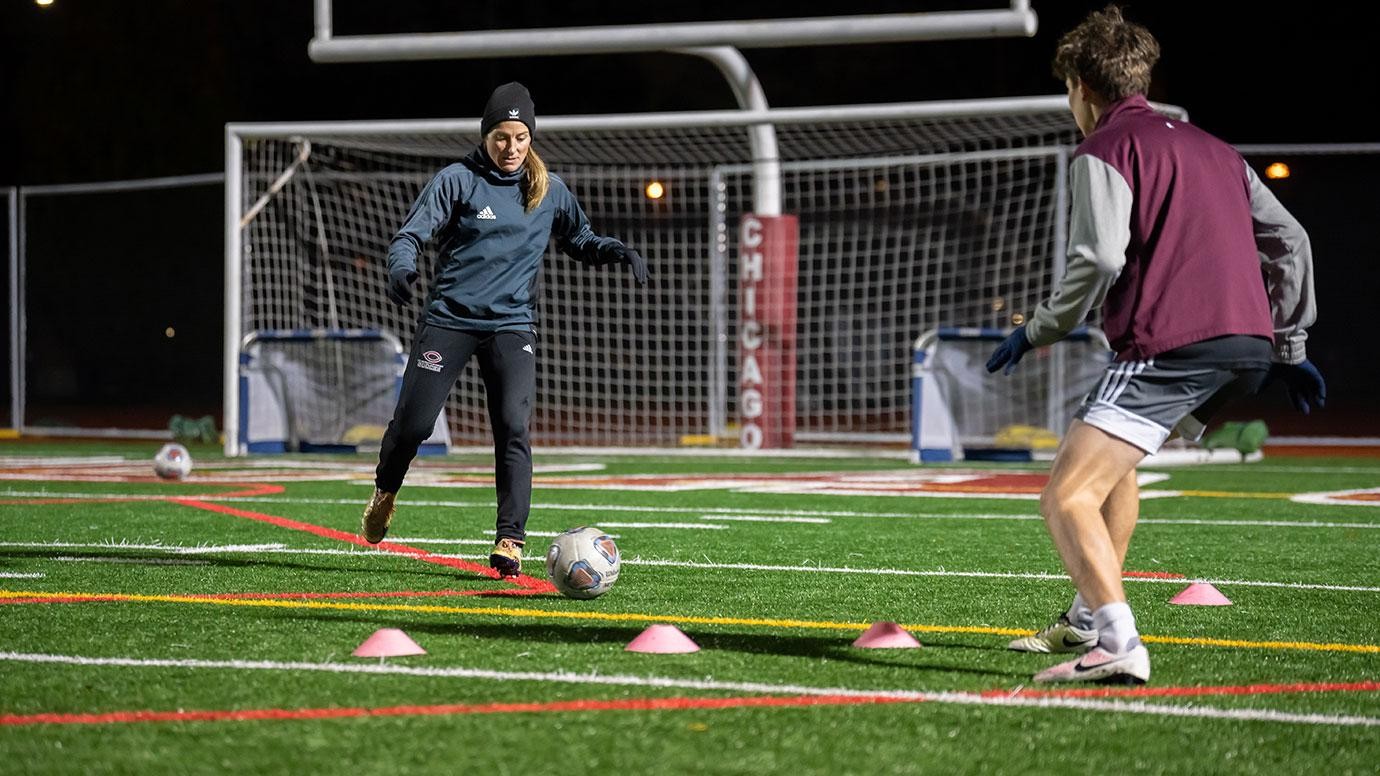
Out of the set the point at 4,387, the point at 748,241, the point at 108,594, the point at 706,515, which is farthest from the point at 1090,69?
the point at 4,387

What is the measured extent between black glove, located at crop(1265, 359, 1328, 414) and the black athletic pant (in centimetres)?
289

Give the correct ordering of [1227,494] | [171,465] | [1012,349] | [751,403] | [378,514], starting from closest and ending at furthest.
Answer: [1012,349], [378,514], [1227,494], [171,465], [751,403]

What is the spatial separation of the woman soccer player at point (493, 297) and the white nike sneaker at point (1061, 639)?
7.45ft

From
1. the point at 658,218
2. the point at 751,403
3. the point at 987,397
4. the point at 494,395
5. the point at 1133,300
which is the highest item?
the point at 658,218

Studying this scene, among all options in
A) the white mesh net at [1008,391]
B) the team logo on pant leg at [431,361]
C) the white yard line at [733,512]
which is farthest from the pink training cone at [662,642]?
the white mesh net at [1008,391]

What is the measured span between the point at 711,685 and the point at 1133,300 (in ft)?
4.61

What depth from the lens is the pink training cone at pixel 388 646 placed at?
4578 millimetres

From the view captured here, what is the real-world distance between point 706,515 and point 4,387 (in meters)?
34.9

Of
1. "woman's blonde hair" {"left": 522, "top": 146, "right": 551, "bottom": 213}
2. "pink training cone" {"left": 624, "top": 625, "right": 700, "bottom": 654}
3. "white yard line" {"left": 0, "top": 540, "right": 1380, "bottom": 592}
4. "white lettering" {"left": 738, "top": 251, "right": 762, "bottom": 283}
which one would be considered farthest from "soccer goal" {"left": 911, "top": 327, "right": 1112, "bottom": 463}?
"pink training cone" {"left": 624, "top": 625, "right": 700, "bottom": 654}

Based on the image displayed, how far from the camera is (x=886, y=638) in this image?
4902mm

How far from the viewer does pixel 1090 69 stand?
4.52m

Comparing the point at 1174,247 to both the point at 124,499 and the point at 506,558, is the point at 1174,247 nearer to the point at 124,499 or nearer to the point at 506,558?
the point at 506,558

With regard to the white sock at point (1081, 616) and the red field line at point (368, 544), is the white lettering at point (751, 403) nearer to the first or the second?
the red field line at point (368, 544)

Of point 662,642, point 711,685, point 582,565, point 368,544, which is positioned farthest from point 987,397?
point 711,685
